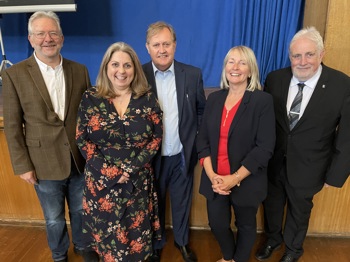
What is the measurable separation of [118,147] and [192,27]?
2.19 metres

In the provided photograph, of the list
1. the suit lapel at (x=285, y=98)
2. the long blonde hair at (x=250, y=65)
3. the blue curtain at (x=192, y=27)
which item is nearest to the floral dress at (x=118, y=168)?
the long blonde hair at (x=250, y=65)

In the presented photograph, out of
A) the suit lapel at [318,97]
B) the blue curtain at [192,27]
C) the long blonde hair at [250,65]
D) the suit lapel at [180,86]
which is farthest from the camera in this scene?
the blue curtain at [192,27]

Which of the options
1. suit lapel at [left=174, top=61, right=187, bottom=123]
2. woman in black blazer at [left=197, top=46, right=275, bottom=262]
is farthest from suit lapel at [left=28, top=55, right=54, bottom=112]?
woman in black blazer at [left=197, top=46, right=275, bottom=262]

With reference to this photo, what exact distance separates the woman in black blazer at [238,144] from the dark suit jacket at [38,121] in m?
0.72

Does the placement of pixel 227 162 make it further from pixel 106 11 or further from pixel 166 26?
pixel 106 11

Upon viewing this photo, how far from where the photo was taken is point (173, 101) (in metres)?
1.68

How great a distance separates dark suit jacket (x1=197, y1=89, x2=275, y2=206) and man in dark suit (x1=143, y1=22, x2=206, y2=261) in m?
0.12

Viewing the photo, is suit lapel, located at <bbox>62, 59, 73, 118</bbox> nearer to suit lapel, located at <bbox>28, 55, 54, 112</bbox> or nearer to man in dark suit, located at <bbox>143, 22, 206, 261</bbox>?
suit lapel, located at <bbox>28, 55, 54, 112</bbox>

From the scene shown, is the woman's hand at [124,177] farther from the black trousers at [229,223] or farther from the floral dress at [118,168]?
the black trousers at [229,223]

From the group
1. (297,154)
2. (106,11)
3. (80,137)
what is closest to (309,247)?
(297,154)

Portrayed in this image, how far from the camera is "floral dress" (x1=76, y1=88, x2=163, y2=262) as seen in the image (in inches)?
59.4

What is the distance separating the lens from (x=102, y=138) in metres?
1.51

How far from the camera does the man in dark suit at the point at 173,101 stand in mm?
1570

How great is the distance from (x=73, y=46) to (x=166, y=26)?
92.3 inches
